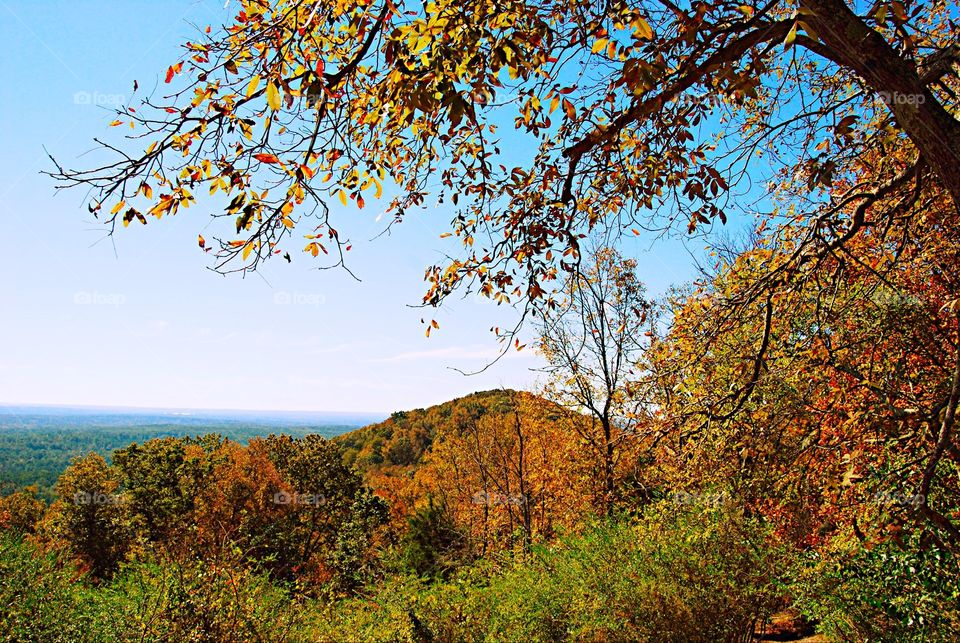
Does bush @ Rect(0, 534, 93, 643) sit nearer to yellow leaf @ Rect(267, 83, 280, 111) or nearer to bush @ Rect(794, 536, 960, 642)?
yellow leaf @ Rect(267, 83, 280, 111)

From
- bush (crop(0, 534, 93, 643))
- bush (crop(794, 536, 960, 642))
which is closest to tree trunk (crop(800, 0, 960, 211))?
bush (crop(794, 536, 960, 642))

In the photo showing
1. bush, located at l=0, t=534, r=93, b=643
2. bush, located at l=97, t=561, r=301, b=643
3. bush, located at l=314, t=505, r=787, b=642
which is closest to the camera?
bush, located at l=0, t=534, r=93, b=643

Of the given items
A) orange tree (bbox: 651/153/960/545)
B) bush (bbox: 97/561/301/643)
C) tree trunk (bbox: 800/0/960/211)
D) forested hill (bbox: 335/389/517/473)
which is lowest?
forested hill (bbox: 335/389/517/473)

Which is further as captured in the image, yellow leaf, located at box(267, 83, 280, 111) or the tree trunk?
the tree trunk

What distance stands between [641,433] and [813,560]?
2.84m

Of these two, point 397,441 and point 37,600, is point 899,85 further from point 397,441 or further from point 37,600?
point 397,441

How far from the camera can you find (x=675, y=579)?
5852mm

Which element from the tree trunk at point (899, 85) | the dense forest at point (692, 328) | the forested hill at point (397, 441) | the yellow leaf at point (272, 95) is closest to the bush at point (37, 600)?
the dense forest at point (692, 328)

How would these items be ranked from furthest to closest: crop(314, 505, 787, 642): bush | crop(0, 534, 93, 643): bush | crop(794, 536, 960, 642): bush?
crop(314, 505, 787, 642): bush, crop(0, 534, 93, 643): bush, crop(794, 536, 960, 642): bush

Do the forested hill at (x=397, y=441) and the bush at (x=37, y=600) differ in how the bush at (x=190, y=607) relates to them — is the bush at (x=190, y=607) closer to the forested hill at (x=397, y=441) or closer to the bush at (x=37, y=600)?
the bush at (x=37, y=600)

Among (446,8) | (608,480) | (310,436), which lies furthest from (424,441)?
(446,8)

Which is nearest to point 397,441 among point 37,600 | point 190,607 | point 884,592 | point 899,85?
point 190,607

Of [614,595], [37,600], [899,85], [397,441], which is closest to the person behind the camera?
[899,85]

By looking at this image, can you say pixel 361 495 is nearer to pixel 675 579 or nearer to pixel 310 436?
pixel 310 436
